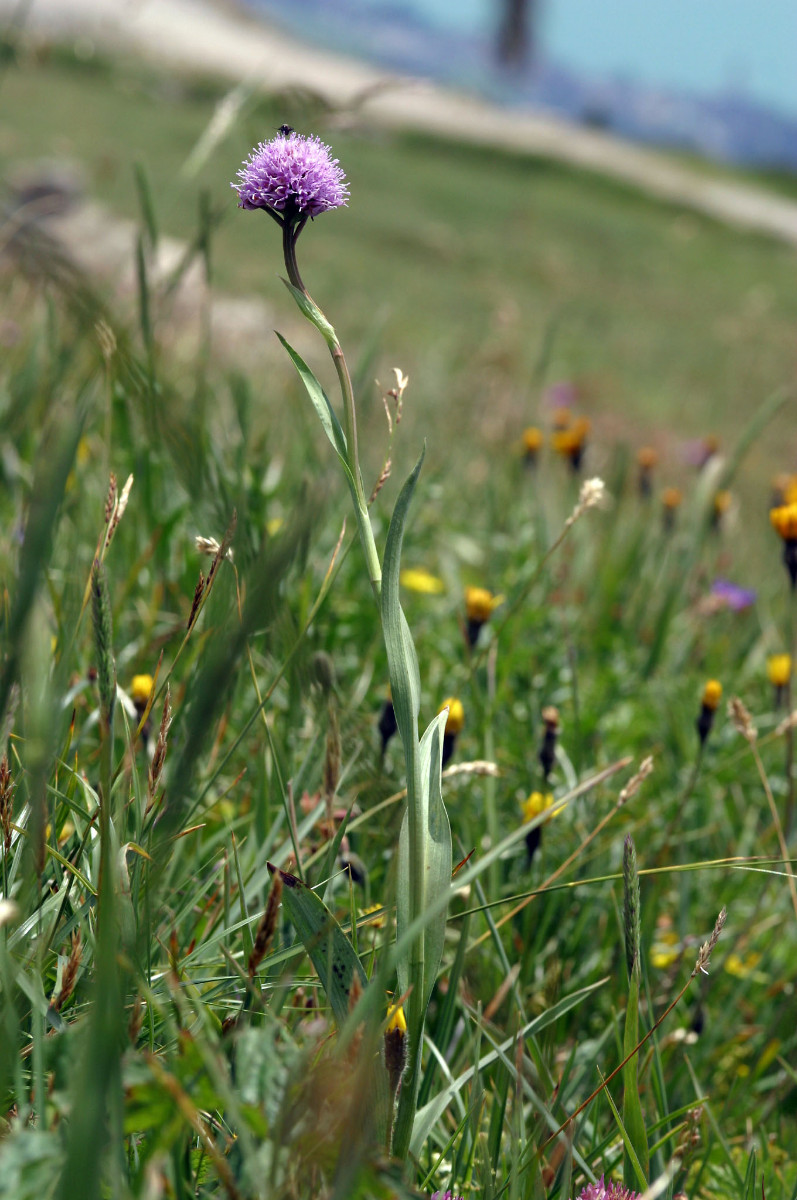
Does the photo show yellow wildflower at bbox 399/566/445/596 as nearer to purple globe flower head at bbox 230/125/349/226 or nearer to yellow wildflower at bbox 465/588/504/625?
yellow wildflower at bbox 465/588/504/625

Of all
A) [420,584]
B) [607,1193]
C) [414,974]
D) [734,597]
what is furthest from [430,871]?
[734,597]

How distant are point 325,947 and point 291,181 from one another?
58 centimetres

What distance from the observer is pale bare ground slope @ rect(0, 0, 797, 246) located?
16062 mm

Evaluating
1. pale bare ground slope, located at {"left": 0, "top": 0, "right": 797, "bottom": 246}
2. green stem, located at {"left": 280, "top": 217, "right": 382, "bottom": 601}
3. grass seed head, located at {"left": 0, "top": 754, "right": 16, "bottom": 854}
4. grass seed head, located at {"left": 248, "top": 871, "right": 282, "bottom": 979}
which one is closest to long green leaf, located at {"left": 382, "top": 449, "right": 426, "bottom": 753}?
green stem, located at {"left": 280, "top": 217, "right": 382, "bottom": 601}

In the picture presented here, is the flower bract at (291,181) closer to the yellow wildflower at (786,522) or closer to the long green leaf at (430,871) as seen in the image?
the long green leaf at (430,871)

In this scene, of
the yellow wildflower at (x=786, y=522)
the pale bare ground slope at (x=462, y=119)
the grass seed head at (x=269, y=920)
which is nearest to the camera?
the grass seed head at (x=269, y=920)

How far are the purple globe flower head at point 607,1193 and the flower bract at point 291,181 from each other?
0.79 metres

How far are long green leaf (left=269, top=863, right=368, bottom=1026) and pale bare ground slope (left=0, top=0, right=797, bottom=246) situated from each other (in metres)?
14.0

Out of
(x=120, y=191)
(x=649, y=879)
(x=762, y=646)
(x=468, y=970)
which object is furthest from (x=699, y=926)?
(x=120, y=191)

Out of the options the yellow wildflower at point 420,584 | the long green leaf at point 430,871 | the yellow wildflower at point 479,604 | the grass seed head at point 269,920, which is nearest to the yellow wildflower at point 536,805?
the yellow wildflower at point 479,604

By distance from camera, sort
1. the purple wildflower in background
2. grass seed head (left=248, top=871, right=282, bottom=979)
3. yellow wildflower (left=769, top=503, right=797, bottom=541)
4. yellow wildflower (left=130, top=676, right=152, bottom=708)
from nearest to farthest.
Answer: grass seed head (left=248, top=871, right=282, bottom=979) < yellow wildflower (left=130, top=676, right=152, bottom=708) < yellow wildflower (left=769, top=503, right=797, bottom=541) < the purple wildflower in background

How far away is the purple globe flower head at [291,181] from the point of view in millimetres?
682

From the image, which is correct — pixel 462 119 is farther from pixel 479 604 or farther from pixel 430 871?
pixel 430 871

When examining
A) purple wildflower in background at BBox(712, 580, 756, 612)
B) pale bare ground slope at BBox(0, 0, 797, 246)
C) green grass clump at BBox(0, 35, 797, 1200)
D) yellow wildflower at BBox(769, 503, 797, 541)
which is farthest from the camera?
pale bare ground slope at BBox(0, 0, 797, 246)
